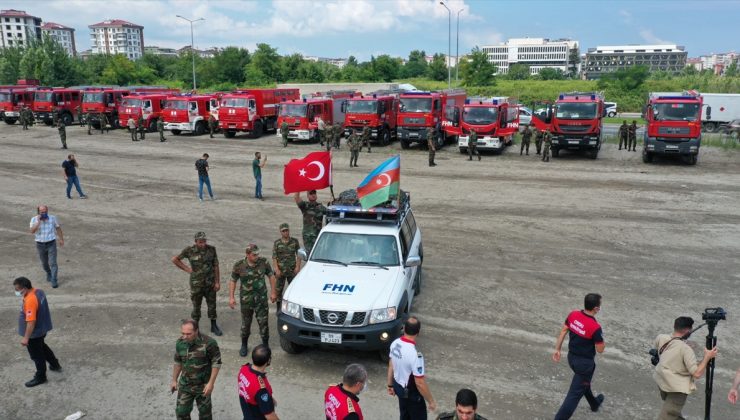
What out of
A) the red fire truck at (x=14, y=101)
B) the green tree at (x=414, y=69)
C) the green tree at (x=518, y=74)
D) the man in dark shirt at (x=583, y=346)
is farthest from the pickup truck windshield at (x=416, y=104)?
the green tree at (x=518, y=74)

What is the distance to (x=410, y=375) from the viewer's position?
531 centimetres

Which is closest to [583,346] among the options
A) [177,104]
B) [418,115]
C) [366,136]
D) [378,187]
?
[378,187]

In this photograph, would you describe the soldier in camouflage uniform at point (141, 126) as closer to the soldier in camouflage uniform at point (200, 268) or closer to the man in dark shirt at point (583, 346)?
the soldier in camouflage uniform at point (200, 268)

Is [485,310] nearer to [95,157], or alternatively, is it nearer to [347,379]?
[347,379]

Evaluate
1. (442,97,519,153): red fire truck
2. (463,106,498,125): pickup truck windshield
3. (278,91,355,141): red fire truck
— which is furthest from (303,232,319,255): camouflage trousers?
(278,91,355,141): red fire truck

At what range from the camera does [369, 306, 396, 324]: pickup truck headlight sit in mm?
7184

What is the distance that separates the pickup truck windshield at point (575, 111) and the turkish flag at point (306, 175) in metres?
18.2

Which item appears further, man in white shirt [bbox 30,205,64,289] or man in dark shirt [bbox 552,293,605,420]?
man in white shirt [bbox 30,205,64,289]

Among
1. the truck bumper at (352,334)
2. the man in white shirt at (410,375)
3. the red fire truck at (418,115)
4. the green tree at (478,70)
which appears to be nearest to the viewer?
the man in white shirt at (410,375)

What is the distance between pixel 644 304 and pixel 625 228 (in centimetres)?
533

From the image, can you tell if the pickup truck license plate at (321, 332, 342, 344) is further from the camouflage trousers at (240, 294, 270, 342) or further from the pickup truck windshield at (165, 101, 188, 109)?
the pickup truck windshield at (165, 101, 188, 109)

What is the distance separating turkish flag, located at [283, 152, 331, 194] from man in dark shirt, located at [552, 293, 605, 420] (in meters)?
5.36

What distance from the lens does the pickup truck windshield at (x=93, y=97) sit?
37.0 meters

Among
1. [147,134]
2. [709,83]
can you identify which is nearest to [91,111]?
[147,134]
